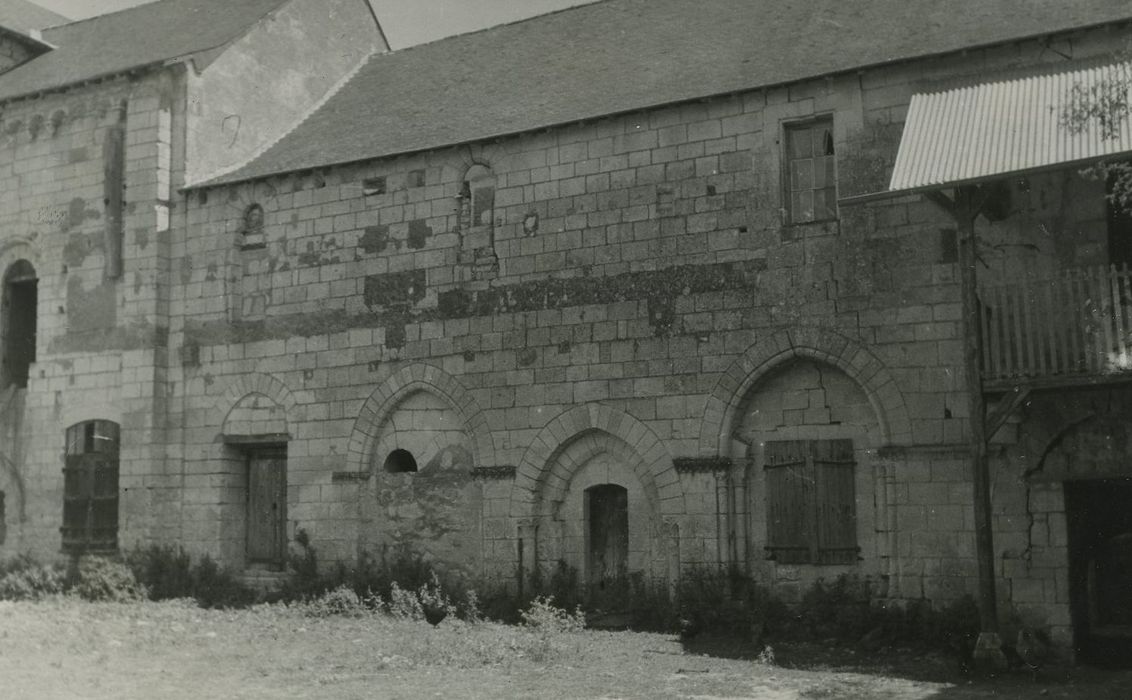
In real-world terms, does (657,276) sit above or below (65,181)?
below

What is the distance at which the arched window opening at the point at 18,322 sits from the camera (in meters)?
18.7

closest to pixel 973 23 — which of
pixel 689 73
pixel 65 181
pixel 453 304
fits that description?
pixel 689 73

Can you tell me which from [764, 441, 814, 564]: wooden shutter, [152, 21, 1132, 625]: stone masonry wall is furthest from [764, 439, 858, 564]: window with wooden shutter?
[152, 21, 1132, 625]: stone masonry wall

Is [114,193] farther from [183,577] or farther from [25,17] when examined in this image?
[25,17]

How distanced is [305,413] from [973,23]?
32.4 ft

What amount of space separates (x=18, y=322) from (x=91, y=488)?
348cm

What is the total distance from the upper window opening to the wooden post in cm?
243

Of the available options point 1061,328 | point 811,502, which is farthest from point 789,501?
point 1061,328

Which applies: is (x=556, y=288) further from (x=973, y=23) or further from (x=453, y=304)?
(x=973, y=23)

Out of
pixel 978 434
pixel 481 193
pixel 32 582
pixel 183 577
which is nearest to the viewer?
pixel 978 434

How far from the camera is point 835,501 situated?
12.8 m

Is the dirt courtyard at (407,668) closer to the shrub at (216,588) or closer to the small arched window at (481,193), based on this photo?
the shrub at (216,588)

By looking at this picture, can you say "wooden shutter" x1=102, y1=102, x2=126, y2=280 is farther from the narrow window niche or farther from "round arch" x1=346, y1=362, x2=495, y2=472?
"round arch" x1=346, y1=362, x2=495, y2=472

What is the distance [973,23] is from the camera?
→ 13.4 m
